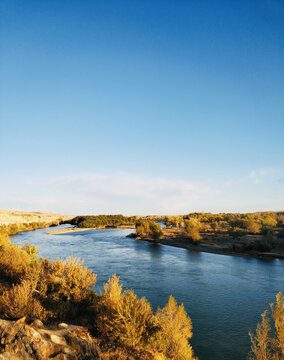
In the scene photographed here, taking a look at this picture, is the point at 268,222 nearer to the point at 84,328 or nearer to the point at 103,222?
the point at 103,222

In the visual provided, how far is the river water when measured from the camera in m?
20.3

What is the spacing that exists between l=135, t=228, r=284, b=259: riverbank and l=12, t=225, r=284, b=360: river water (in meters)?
4.51

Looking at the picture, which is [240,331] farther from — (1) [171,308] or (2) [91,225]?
(2) [91,225]

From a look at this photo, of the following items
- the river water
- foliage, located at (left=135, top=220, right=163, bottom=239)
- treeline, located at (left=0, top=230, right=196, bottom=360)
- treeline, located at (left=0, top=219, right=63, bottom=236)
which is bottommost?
treeline, located at (left=0, top=219, right=63, bottom=236)

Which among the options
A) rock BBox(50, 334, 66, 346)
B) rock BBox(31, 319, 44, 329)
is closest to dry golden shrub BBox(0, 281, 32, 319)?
rock BBox(31, 319, 44, 329)

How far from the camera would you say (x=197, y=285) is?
3416 cm

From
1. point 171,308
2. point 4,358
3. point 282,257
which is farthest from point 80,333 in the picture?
point 282,257

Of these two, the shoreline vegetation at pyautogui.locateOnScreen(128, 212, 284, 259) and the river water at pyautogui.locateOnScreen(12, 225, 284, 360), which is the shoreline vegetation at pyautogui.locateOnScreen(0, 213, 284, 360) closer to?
the river water at pyautogui.locateOnScreen(12, 225, 284, 360)

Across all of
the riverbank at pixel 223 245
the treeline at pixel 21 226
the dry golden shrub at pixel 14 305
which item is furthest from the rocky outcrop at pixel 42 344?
the treeline at pixel 21 226

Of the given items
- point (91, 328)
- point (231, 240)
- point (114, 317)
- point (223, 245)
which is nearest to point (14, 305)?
point (91, 328)

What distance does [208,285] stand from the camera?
113ft

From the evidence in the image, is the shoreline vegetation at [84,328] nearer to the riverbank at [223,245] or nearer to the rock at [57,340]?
the rock at [57,340]

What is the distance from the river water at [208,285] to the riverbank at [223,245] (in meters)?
4.51

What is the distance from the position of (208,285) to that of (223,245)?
122 feet
